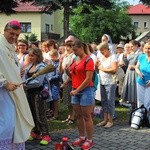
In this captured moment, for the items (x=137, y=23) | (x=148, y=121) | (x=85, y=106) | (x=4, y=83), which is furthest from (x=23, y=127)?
(x=137, y=23)

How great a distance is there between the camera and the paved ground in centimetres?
621

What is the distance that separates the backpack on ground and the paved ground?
0.12m

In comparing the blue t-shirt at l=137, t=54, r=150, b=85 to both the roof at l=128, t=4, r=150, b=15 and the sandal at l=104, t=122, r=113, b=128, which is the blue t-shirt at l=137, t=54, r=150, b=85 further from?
the roof at l=128, t=4, r=150, b=15

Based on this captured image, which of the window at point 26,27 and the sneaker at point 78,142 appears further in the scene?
the window at point 26,27

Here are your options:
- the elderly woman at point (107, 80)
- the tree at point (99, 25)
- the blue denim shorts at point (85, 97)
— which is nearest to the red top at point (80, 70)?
the blue denim shorts at point (85, 97)

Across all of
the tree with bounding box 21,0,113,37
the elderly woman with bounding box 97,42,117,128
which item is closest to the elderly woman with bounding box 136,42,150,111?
the elderly woman with bounding box 97,42,117,128

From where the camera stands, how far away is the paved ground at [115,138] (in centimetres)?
621

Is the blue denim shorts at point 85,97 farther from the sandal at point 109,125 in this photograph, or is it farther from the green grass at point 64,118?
the sandal at point 109,125

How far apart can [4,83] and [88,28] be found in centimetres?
5105

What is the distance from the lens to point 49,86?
6430mm

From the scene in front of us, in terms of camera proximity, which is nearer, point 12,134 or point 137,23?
point 12,134

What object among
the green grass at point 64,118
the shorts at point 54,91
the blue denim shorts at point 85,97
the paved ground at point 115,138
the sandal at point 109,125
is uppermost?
the blue denim shorts at point 85,97

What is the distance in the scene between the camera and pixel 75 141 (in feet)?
20.5

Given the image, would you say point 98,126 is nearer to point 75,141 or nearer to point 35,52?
point 75,141
